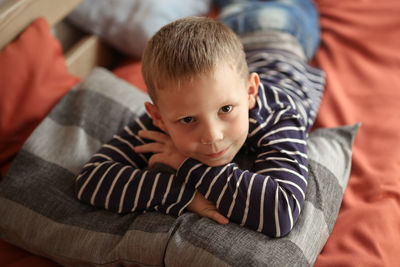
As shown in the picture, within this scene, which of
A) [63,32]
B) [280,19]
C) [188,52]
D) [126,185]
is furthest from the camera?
[63,32]

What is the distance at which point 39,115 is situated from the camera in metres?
1.14

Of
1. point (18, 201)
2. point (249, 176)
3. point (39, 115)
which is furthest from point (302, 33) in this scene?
point (18, 201)

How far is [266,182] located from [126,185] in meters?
0.32

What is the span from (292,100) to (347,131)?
0.18 meters

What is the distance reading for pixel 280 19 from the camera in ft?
4.51

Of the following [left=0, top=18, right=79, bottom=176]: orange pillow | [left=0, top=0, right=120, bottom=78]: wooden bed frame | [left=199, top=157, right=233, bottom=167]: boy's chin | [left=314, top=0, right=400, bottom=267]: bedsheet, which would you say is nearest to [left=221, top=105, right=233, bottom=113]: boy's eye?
[left=199, top=157, right=233, bottom=167]: boy's chin

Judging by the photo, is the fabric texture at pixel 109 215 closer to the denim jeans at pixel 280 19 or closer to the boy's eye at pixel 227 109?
the boy's eye at pixel 227 109

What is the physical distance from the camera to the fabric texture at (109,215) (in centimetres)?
79

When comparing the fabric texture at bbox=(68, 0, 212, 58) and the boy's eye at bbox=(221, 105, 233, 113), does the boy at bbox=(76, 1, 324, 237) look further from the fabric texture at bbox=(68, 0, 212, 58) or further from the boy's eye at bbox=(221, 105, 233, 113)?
the fabric texture at bbox=(68, 0, 212, 58)

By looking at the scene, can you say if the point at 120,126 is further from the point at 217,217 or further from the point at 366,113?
the point at 366,113

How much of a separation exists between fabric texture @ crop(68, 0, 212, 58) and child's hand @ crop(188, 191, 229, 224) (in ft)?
2.46

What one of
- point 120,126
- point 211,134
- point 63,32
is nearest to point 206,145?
point 211,134

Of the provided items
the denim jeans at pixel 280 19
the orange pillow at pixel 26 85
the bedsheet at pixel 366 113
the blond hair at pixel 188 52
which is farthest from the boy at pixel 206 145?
the denim jeans at pixel 280 19

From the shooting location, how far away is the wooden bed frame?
3.72ft
